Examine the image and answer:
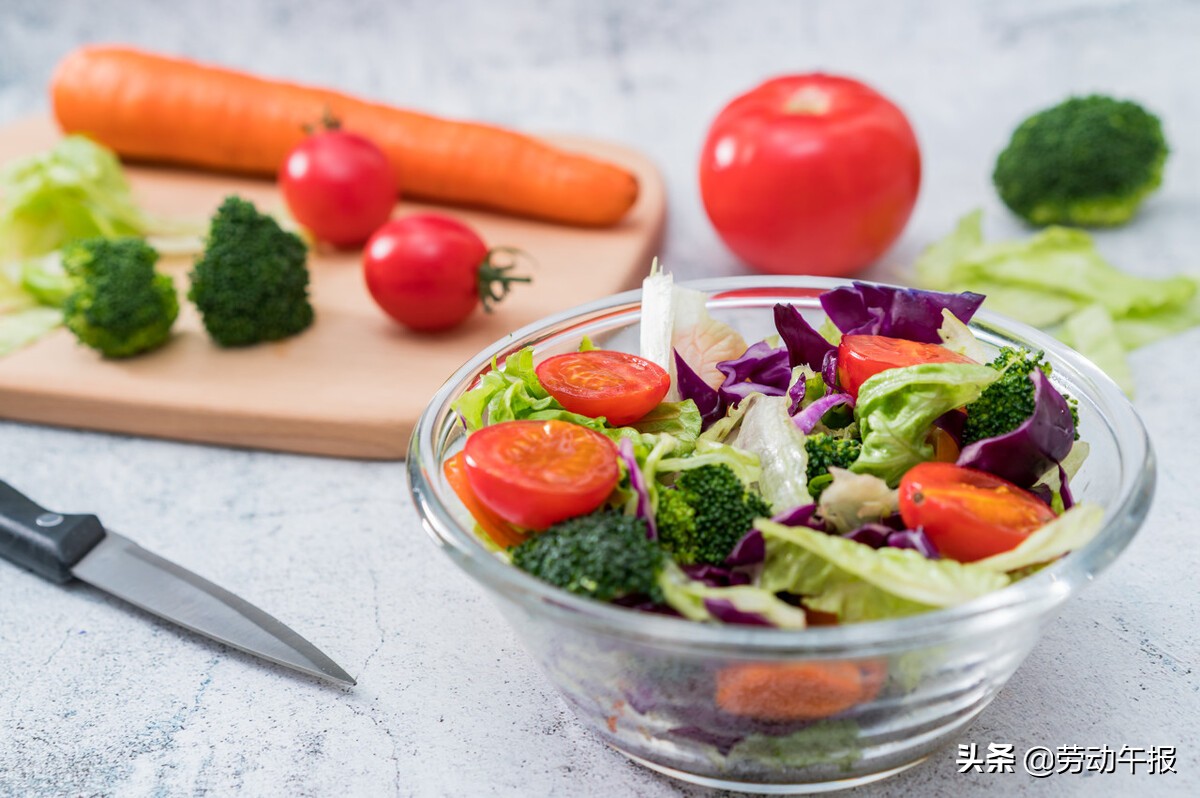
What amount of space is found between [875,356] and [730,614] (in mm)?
567

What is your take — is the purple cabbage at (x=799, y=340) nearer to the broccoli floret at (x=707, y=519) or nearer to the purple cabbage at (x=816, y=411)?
the purple cabbage at (x=816, y=411)

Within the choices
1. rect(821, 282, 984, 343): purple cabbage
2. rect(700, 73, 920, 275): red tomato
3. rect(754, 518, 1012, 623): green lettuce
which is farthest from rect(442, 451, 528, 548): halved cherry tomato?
rect(700, 73, 920, 275): red tomato

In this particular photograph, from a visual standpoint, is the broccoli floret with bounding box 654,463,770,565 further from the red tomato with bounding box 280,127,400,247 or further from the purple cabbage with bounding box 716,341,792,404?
the red tomato with bounding box 280,127,400,247

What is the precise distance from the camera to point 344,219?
3.31 m

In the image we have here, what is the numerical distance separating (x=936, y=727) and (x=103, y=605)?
1457 millimetres

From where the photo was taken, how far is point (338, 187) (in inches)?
129

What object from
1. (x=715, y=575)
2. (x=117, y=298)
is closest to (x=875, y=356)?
(x=715, y=575)

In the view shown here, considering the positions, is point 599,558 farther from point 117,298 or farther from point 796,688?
point 117,298

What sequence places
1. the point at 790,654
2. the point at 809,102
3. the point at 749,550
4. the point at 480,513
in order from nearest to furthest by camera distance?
the point at 790,654 < the point at 749,550 < the point at 480,513 < the point at 809,102

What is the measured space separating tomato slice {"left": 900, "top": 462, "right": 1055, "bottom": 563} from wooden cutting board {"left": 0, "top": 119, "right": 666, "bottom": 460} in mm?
1285

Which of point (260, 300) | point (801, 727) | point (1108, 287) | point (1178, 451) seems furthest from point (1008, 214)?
point (801, 727)

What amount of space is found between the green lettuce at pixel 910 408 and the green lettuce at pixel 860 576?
19 centimetres

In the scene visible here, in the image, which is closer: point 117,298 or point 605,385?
point 605,385

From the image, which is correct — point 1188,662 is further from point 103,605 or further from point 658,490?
point 103,605
